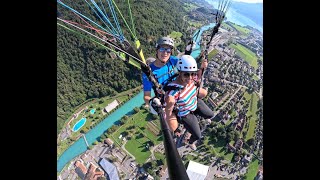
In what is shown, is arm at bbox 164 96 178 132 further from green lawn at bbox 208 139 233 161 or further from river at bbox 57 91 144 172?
river at bbox 57 91 144 172

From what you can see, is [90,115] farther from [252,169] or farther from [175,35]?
[252,169]

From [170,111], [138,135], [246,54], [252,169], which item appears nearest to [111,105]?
[138,135]

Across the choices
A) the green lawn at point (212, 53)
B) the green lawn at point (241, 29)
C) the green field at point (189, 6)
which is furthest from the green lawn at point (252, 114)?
the green field at point (189, 6)

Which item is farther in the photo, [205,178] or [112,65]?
[112,65]

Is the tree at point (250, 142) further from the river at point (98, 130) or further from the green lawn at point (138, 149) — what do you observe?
the river at point (98, 130)

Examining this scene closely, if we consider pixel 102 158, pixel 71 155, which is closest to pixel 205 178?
pixel 102 158

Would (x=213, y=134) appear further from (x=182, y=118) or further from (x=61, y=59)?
(x=61, y=59)
